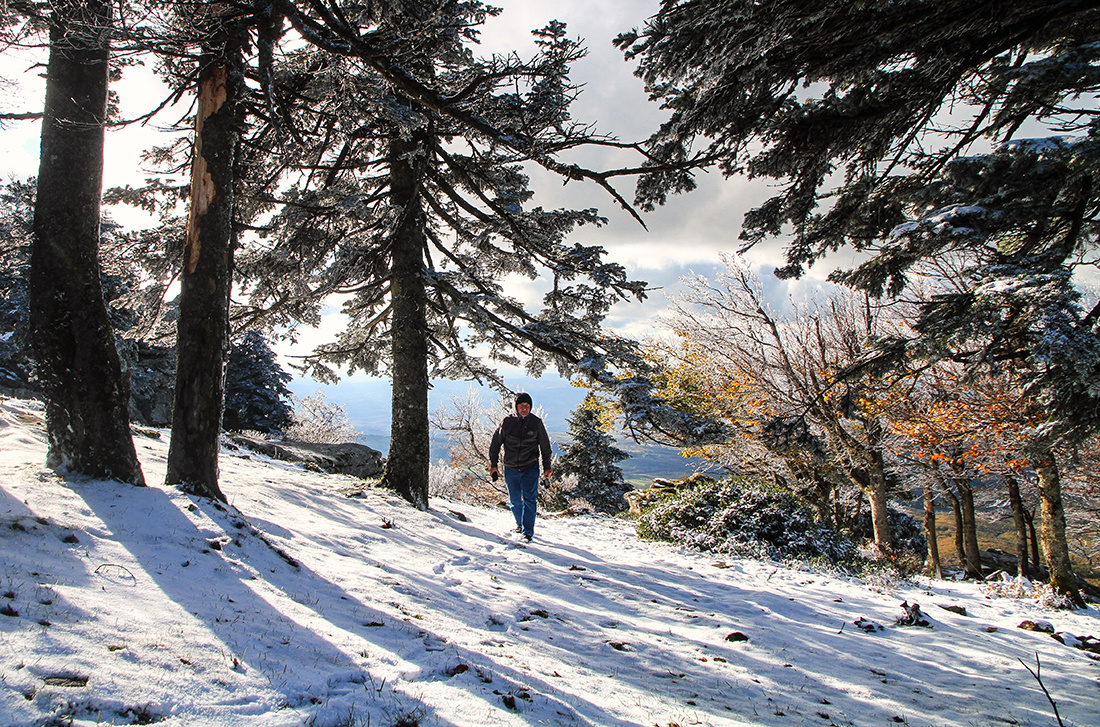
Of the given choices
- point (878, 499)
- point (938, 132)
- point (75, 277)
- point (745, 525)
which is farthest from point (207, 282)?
point (878, 499)

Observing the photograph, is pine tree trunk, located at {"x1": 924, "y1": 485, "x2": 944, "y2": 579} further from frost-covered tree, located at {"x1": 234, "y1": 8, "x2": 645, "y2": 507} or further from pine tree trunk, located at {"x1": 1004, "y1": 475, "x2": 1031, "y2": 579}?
frost-covered tree, located at {"x1": 234, "y1": 8, "x2": 645, "y2": 507}

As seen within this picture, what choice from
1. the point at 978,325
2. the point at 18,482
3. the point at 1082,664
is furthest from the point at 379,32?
the point at 1082,664

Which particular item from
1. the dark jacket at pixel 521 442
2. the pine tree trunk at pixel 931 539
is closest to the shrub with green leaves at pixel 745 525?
the dark jacket at pixel 521 442

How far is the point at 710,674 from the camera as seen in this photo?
3.02 m

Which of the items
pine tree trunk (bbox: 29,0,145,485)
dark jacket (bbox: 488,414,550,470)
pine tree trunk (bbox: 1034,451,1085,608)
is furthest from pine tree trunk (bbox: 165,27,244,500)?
pine tree trunk (bbox: 1034,451,1085,608)

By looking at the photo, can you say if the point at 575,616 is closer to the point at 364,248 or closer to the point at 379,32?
the point at 379,32

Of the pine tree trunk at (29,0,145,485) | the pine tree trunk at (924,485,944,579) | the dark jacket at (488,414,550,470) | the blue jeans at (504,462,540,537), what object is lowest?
the pine tree trunk at (924,485,944,579)

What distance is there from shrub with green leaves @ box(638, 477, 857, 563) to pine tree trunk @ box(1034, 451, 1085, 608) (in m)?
3.75

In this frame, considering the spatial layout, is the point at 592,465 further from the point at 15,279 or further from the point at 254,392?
the point at 15,279

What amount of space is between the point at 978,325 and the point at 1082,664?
3.28 metres

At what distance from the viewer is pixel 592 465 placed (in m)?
25.7

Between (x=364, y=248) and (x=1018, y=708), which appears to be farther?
(x=364, y=248)

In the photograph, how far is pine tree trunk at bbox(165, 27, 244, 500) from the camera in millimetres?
4387

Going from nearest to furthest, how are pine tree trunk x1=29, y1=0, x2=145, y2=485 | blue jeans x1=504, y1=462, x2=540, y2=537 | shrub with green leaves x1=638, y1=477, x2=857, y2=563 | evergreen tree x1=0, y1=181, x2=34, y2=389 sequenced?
pine tree trunk x1=29, y1=0, x2=145, y2=485
evergreen tree x1=0, y1=181, x2=34, y2=389
blue jeans x1=504, y1=462, x2=540, y2=537
shrub with green leaves x1=638, y1=477, x2=857, y2=563
